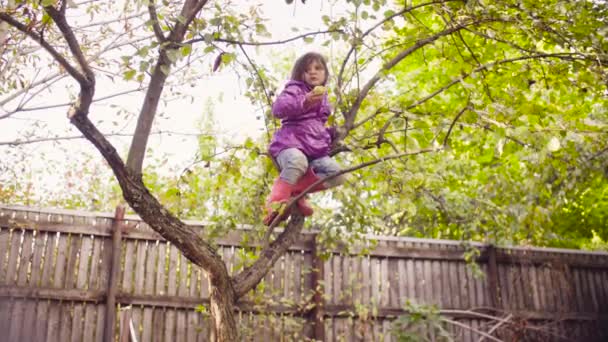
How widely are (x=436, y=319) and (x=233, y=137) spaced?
2.57m

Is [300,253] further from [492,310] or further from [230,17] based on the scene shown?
[230,17]

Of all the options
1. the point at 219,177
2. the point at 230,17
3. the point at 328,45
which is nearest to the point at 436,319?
the point at 219,177

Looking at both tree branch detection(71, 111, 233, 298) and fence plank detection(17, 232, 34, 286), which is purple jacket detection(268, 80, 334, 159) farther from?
fence plank detection(17, 232, 34, 286)

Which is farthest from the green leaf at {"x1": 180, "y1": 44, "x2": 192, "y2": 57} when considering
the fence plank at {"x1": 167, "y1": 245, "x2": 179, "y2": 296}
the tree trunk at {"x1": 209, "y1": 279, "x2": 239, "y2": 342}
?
the fence plank at {"x1": 167, "y1": 245, "x2": 179, "y2": 296}

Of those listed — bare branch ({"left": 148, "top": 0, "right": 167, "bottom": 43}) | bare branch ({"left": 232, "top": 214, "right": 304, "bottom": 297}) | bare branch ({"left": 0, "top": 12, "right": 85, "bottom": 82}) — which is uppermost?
bare branch ({"left": 148, "top": 0, "right": 167, "bottom": 43})

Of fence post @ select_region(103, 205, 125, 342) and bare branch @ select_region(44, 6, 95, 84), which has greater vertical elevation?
bare branch @ select_region(44, 6, 95, 84)

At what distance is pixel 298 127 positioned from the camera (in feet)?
10.2

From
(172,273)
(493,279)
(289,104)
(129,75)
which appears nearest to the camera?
(129,75)

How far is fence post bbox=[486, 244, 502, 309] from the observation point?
6445 mm

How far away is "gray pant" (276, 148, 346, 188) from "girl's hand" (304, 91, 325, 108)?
0.24 m

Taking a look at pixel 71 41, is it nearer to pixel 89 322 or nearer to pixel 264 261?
pixel 264 261

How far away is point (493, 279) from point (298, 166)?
4.26 m

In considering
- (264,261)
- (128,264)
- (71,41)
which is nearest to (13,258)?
(128,264)

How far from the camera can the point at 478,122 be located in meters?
2.89
